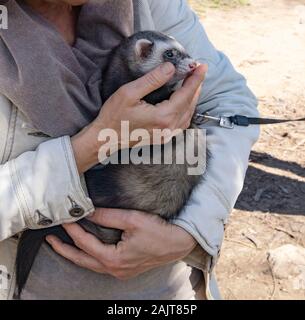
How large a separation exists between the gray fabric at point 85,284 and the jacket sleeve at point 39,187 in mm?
113


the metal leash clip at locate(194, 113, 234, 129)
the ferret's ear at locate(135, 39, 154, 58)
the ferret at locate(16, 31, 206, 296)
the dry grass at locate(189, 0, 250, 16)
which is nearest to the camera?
the ferret at locate(16, 31, 206, 296)

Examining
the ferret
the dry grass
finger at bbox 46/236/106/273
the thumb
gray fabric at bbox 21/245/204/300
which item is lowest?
the dry grass

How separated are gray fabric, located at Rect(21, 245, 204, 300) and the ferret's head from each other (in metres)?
0.39

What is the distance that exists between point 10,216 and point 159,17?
1.67 ft

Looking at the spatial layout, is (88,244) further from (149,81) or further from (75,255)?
(149,81)

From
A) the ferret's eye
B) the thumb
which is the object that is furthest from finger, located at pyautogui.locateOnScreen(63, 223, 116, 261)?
the ferret's eye

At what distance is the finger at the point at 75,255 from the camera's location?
1125mm

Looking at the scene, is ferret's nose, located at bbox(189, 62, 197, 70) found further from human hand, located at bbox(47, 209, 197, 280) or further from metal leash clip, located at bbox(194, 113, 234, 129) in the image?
human hand, located at bbox(47, 209, 197, 280)

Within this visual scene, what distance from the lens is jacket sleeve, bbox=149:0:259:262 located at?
1.17 m

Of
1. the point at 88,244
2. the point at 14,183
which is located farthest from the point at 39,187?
the point at 88,244

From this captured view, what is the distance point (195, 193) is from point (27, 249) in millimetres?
332

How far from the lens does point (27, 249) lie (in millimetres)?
1115

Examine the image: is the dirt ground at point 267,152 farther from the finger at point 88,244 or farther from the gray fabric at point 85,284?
the finger at point 88,244

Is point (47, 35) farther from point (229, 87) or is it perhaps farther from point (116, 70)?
point (229, 87)
